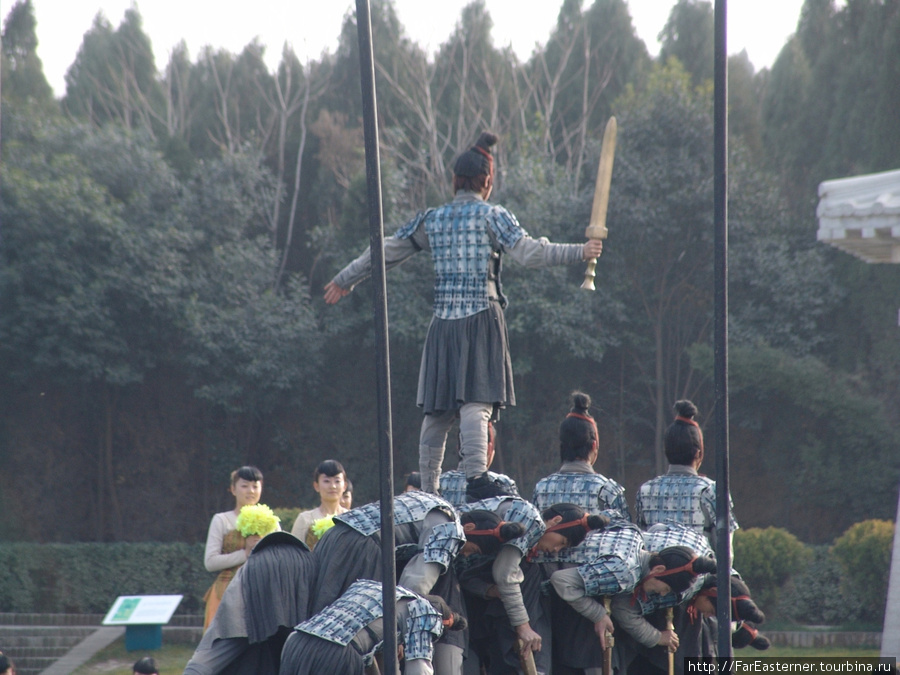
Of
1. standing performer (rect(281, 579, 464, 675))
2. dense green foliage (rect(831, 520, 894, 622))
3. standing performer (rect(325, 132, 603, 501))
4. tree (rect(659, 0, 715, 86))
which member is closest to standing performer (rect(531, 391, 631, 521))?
standing performer (rect(325, 132, 603, 501))

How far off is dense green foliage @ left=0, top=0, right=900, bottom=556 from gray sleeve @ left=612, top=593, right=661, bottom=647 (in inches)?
476

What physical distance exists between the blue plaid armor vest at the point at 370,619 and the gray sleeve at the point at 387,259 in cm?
182

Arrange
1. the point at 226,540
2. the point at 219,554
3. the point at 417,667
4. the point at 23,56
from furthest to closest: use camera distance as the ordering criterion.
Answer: the point at 23,56 < the point at 226,540 < the point at 219,554 < the point at 417,667

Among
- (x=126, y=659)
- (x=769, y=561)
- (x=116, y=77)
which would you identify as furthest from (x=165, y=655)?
(x=116, y=77)

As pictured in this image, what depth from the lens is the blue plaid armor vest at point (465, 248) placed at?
208 inches

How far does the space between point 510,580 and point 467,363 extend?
1.11 m

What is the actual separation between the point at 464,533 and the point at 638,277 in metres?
14.4

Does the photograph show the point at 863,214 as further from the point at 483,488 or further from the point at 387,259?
the point at 483,488

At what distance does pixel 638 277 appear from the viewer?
722 inches

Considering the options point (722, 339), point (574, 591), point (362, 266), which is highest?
point (362, 266)

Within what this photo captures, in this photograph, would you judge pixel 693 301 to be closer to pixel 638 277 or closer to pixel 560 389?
pixel 638 277

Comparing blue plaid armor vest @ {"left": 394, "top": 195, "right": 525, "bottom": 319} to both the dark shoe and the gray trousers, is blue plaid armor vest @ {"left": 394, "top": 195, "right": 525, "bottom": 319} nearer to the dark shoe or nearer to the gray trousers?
the gray trousers

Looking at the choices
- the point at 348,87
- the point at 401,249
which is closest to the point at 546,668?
the point at 401,249

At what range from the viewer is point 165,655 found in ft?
42.8
